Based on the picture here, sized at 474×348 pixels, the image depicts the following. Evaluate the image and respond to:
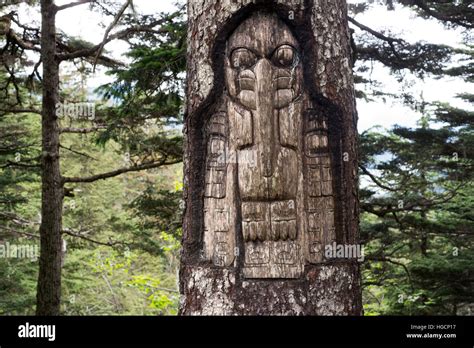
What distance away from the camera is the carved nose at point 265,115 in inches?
178

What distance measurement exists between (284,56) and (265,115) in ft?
1.88

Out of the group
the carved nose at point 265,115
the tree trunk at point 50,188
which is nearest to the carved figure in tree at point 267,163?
the carved nose at point 265,115

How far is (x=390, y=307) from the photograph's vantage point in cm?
1109

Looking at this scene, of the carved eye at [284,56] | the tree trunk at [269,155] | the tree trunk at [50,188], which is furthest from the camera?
the tree trunk at [50,188]

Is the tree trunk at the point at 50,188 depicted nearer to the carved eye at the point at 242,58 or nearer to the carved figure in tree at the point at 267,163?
the carved figure in tree at the point at 267,163

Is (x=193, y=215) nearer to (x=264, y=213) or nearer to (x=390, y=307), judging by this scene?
(x=264, y=213)

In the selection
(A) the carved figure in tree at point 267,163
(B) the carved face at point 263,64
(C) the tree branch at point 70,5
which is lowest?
(A) the carved figure in tree at point 267,163

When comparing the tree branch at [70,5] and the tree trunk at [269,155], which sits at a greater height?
the tree branch at [70,5]

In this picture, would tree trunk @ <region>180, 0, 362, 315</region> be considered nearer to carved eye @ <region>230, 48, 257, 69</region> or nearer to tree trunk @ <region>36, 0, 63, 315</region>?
carved eye @ <region>230, 48, 257, 69</region>

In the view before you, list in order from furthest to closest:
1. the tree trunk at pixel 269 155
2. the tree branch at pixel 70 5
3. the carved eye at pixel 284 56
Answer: the tree branch at pixel 70 5
the carved eye at pixel 284 56
the tree trunk at pixel 269 155

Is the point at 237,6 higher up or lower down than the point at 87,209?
higher up

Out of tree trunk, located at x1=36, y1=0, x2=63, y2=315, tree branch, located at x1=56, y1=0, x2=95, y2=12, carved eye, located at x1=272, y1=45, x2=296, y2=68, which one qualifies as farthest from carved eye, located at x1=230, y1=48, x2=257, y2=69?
tree trunk, located at x1=36, y1=0, x2=63, y2=315
